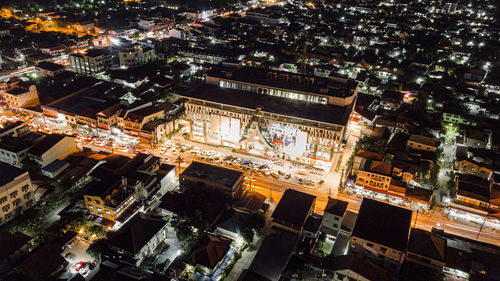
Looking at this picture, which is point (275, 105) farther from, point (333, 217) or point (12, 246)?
point (12, 246)

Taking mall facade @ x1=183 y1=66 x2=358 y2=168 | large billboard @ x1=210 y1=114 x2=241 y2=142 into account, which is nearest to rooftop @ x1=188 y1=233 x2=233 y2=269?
mall facade @ x1=183 y1=66 x2=358 y2=168

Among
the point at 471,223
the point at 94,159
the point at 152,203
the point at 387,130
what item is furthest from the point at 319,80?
the point at 94,159

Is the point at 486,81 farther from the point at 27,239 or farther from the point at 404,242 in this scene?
the point at 27,239

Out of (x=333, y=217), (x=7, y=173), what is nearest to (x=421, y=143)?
(x=333, y=217)

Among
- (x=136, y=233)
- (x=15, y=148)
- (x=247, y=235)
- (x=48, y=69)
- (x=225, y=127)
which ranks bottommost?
(x=247, y=235)

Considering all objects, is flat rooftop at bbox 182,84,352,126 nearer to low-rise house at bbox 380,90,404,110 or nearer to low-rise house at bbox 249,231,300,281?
low-rise house at bbox 380,90,404,110

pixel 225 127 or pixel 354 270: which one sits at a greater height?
pixel 225 127
